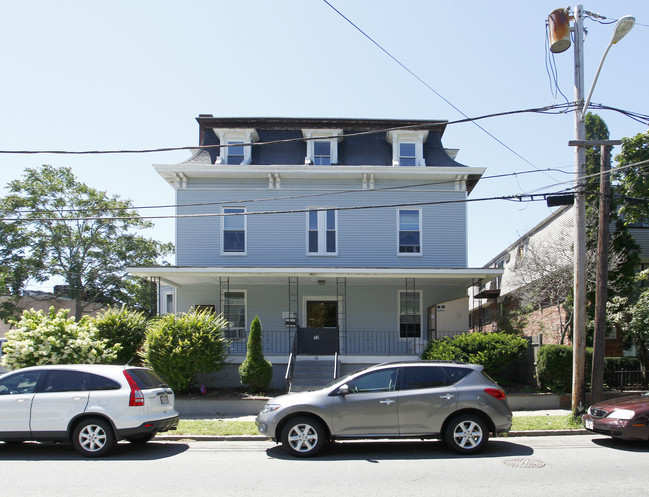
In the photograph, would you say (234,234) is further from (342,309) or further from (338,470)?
(338,470)

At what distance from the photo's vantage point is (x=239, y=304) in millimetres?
19797

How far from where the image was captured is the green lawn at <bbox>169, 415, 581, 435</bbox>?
1125cm

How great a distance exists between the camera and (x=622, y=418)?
9461 millimetres

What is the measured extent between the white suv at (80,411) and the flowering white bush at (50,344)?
4.13 m

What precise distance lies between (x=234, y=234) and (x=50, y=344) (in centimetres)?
760

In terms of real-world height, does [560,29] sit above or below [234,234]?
above

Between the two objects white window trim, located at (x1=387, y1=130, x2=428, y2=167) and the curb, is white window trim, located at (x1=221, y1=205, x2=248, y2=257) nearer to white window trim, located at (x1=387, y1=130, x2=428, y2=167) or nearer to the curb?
white window trim, located at (x1=387, y1=130, x2=428, y2=167)

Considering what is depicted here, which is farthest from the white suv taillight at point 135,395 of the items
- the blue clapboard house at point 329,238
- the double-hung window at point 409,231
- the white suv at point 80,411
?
the double-hung window at point 409,231

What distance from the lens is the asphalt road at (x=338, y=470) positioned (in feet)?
22.5

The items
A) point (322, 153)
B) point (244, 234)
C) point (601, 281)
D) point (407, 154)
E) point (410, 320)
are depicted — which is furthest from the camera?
point (322, 153)

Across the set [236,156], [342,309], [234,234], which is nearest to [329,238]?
[342,309]

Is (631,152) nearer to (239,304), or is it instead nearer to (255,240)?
(255,240)

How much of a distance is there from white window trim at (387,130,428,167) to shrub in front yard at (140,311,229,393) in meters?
9.03

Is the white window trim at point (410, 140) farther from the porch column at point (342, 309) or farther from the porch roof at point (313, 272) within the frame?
the porch column at point (342, 309)
